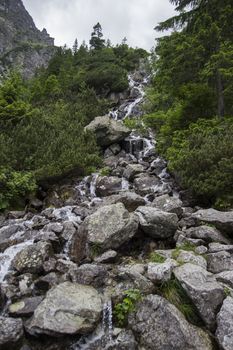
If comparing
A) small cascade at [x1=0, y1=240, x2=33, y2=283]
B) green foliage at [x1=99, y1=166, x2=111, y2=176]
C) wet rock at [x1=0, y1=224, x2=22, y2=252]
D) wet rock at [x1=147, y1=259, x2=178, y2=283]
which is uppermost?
green foliage at [x1=99, y1=166, x2=111, y2=176]

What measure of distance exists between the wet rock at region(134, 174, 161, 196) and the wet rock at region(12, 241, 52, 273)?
6.02 m

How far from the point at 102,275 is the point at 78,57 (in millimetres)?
38251

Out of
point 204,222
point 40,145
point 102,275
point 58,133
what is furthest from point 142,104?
point 102,275

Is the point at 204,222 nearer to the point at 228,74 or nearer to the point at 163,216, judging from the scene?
the point at 163,216

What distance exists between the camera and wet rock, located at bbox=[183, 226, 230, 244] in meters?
8.35

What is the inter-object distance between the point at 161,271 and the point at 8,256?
4521 millimetres

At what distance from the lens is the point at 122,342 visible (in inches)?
229

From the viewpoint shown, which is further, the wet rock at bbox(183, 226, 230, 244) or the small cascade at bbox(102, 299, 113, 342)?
the wet rock at bbox(183, 226, 230, 244)

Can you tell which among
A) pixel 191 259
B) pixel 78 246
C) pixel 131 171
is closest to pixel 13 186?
pixel 78 246

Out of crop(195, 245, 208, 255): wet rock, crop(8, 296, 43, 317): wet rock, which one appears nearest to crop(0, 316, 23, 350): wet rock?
crop(8, 296, 43, 317): wet rock

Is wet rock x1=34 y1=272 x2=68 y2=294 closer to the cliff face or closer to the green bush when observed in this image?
the green bush

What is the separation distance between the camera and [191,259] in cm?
724

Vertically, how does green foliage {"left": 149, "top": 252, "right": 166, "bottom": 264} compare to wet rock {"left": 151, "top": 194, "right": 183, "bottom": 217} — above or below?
below

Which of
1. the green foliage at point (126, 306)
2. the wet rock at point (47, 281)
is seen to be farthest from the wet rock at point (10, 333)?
the green foliage at point (126, 306)
